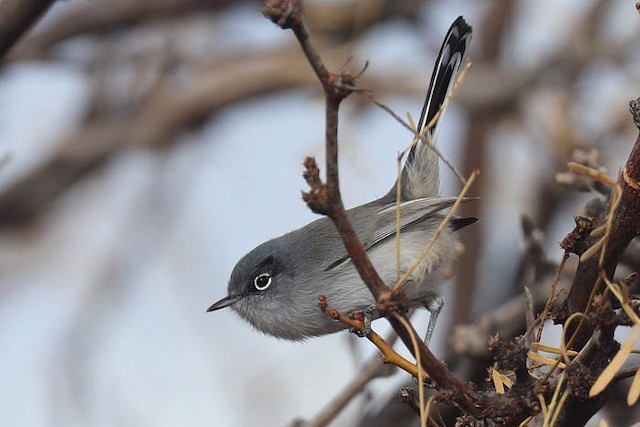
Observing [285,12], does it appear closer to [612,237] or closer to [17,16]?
[612,237]

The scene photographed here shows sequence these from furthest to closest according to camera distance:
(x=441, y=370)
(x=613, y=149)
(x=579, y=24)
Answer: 1. (x=579, y=24)
2. (x=613, y=149)
3. (x=441, y=370)

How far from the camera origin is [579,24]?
5.31 metres

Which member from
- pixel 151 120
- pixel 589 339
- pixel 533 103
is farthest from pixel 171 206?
pixel 589 339

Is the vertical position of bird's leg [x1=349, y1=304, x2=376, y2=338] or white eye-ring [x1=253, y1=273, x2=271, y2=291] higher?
white eye-ring [x1=253, y1=273, x2=271, y2=291]

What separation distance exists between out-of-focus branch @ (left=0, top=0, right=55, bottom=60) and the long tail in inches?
41.6

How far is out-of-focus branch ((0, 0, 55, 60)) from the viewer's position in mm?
2234

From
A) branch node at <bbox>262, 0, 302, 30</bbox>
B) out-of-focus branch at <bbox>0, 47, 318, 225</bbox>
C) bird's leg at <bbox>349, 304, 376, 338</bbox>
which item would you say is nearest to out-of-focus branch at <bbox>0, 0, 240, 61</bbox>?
out-of-focus branch at <bbox>0, 47, 318, 225</bbox>

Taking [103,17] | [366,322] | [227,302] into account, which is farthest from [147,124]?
[366,322]

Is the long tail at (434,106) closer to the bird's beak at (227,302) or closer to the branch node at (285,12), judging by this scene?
the bird's beak at (227,302)

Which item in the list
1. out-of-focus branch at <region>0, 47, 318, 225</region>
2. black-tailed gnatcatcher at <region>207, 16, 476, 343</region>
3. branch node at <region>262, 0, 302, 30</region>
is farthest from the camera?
out-of-focus branch at <region>0, 47, 318, 225</region>

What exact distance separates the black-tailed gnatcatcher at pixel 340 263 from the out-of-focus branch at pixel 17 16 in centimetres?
109

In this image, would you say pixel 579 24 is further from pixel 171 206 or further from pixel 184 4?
pixel 171 206

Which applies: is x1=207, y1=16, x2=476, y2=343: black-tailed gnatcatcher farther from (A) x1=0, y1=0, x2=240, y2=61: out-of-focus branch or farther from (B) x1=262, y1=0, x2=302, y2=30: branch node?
(A) x1=0, y1=0, x2=240, y2=61: out-of-focus branch

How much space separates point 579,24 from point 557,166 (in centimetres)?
97
